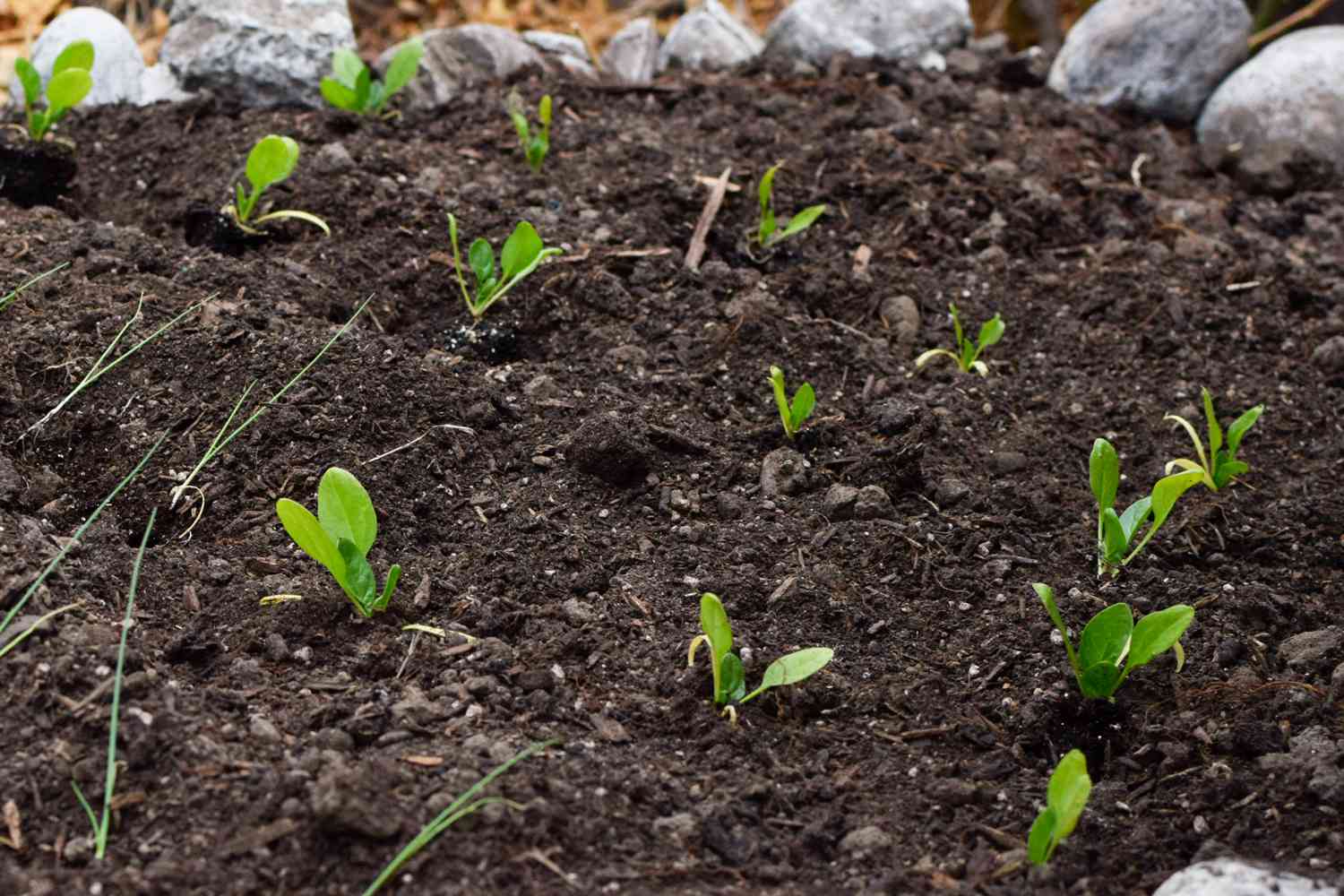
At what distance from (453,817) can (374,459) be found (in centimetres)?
82

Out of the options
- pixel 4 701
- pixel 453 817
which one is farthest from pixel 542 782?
pixel 4 701

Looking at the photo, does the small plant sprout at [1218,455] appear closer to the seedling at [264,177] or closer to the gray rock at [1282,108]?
the gray rock at [1282,108]

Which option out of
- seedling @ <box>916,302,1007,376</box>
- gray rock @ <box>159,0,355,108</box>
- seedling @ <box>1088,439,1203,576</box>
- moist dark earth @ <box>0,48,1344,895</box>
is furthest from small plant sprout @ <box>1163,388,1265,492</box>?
gray rock @ <box>159,0,355,108</box>

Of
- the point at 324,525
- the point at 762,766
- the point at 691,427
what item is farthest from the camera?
the point at 691,427

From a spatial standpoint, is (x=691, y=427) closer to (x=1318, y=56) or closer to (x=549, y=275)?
(x=549, y=275)

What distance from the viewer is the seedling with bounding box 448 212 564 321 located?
255 cm

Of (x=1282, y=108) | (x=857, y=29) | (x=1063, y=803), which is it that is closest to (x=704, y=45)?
(x=857, y=29)

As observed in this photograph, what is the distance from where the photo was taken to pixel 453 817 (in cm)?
158

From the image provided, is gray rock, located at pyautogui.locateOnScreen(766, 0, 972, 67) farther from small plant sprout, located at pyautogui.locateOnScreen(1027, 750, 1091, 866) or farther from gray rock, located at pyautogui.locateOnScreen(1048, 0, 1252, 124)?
small plant sprout, located at pyautogui.locateOnScreen(1027, 750, 1091, 866)

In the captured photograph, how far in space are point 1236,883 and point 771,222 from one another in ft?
5.64

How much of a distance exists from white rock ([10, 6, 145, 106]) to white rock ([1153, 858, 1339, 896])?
2919 millimetres

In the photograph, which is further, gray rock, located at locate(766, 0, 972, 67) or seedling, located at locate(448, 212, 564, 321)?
gray rock, located at locate(766, 0, 972, 67)

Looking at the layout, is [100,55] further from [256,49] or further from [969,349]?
[969,349]

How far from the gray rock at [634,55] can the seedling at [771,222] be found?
0.88 meters
